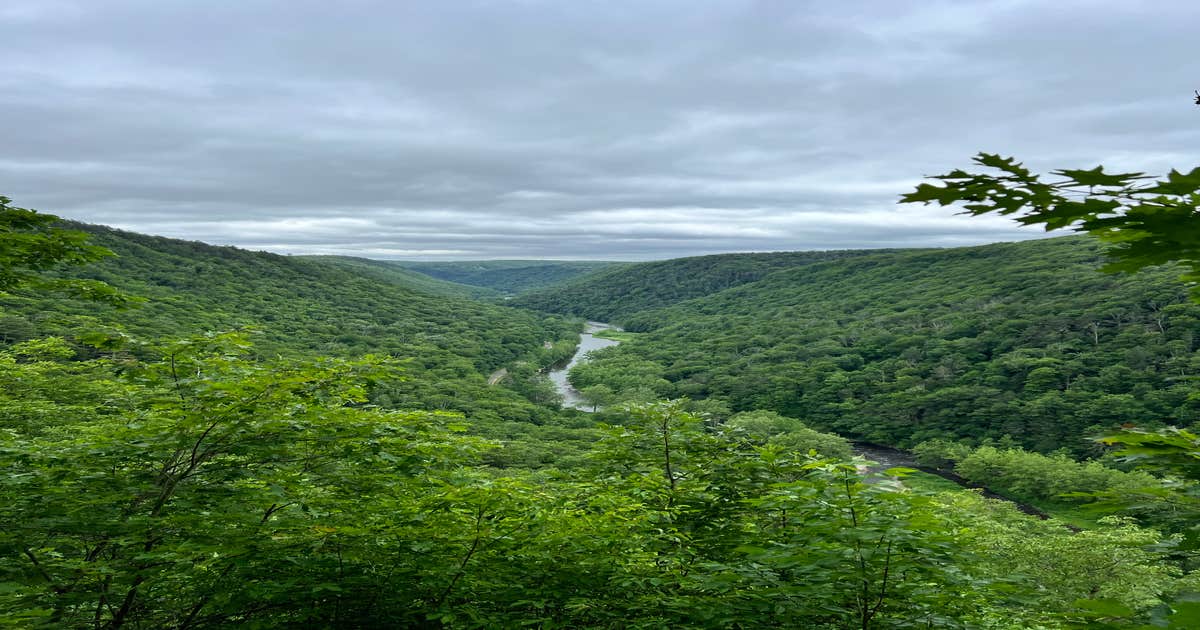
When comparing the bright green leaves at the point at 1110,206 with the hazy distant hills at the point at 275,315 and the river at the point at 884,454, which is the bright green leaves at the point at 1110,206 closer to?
the river at the point at 884,454


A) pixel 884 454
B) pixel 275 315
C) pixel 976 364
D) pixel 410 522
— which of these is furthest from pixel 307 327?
pixel 976 364

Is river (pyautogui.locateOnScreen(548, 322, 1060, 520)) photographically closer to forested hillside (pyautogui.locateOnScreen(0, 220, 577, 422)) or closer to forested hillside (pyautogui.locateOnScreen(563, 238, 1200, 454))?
forested hillside (pyautogui.locateOnScreen(563, 238, 1200, 454))

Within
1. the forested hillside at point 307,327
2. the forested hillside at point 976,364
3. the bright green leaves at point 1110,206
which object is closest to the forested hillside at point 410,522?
the bright green leaves at point 1110,206

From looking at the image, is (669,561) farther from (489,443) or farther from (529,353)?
(529,353)

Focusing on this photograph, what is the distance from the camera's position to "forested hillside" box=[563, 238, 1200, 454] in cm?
9612

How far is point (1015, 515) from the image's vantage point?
50562mm

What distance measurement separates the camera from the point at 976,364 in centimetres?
12544

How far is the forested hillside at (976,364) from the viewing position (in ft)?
315

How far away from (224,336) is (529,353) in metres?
168

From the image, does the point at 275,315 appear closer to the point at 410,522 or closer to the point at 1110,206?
the point at 410,522

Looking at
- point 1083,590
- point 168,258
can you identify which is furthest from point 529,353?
point 1083,590

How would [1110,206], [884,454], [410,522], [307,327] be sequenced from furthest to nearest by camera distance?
1. [307,327]
2. [884,454]
3. [410,522]
4. [1110,206]

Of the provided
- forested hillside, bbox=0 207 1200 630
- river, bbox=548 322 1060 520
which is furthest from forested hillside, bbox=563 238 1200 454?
forested hillside, bbox=0 207 1200 630

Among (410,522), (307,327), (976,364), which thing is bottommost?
(976,364)
